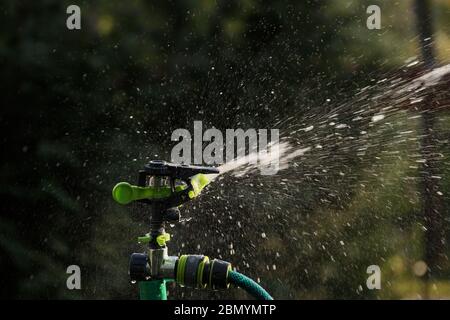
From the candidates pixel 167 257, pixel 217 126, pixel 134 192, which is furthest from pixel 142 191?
pixel 217 126

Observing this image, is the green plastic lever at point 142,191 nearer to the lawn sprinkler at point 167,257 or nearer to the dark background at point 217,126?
the lawn sprinkler at point 167,257

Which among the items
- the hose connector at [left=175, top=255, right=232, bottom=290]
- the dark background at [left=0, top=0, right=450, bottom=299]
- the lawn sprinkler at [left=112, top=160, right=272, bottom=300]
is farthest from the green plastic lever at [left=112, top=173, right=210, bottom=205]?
the dark background at [left=0, top=0, right=450, bottom=299]

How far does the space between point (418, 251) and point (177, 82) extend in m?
1.46

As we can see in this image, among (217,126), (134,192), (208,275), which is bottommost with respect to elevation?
(208,275)

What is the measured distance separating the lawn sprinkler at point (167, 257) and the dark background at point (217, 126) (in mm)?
1827

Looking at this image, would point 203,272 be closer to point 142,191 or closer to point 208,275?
point 208,275

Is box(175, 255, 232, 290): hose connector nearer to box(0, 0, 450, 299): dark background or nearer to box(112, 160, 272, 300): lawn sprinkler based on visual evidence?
box(112, 160, 272, 300): lawn sprinkler

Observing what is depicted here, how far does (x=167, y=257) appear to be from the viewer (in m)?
1.16

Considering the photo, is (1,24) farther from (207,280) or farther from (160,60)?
(207,280)

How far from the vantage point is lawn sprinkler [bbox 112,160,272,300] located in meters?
1.11

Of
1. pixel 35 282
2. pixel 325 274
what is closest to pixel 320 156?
pixel 325 274

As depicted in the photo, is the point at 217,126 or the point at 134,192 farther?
the point at 217,126

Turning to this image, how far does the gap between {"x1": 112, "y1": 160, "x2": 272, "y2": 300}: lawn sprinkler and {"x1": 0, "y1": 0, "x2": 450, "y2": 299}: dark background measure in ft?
6.00

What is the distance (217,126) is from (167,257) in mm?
1872
